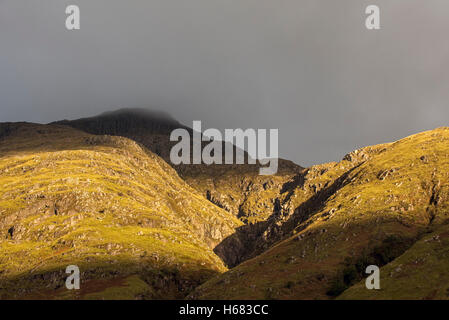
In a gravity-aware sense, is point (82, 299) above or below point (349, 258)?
below

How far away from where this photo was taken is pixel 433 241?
158 metres

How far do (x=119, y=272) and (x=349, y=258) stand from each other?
116958mm

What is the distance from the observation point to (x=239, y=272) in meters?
191
